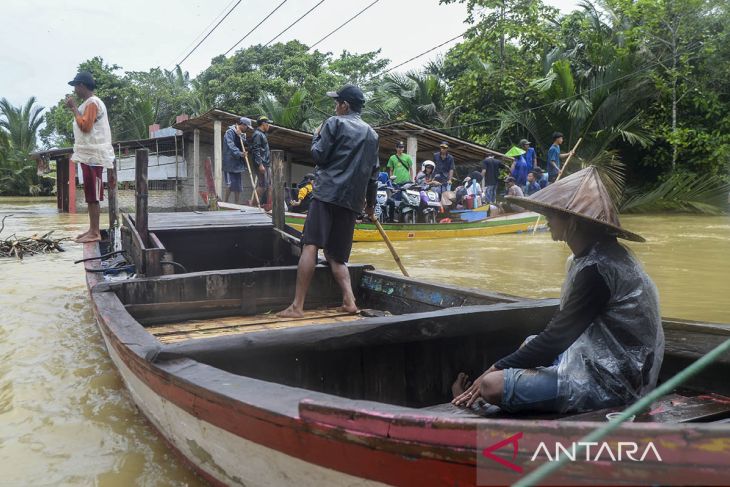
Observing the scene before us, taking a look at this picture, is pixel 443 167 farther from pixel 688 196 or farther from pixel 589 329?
pixel 589 329

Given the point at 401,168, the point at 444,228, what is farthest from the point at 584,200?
the point at 401,168

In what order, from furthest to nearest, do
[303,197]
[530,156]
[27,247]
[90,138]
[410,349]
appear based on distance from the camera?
[530,156] < [303,197] < [27,247] < [90,138] < [410,349]

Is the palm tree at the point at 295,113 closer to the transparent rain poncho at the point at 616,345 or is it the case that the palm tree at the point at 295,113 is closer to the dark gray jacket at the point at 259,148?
the dark gray jacket at the point at 259,148

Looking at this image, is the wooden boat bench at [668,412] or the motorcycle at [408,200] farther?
the motorcycle at [408,200]

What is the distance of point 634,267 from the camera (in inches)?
76.7

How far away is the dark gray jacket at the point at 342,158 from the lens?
389cm

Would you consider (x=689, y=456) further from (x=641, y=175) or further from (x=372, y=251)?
(x=641, y=175)

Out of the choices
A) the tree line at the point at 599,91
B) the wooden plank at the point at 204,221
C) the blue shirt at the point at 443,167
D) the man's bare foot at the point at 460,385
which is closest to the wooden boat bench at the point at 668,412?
the man's bare foot at the point at 460,385

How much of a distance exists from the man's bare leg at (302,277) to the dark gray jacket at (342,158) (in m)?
0.35

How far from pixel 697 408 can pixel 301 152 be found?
16076 mm

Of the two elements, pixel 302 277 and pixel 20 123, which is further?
pixel 20 123

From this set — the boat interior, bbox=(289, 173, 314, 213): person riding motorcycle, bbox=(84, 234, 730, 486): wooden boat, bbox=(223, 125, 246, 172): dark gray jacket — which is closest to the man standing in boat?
bbox=(84, 234, 730, 486): wooden boat

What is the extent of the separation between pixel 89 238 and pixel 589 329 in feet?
17.0

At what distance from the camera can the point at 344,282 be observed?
4.11m
